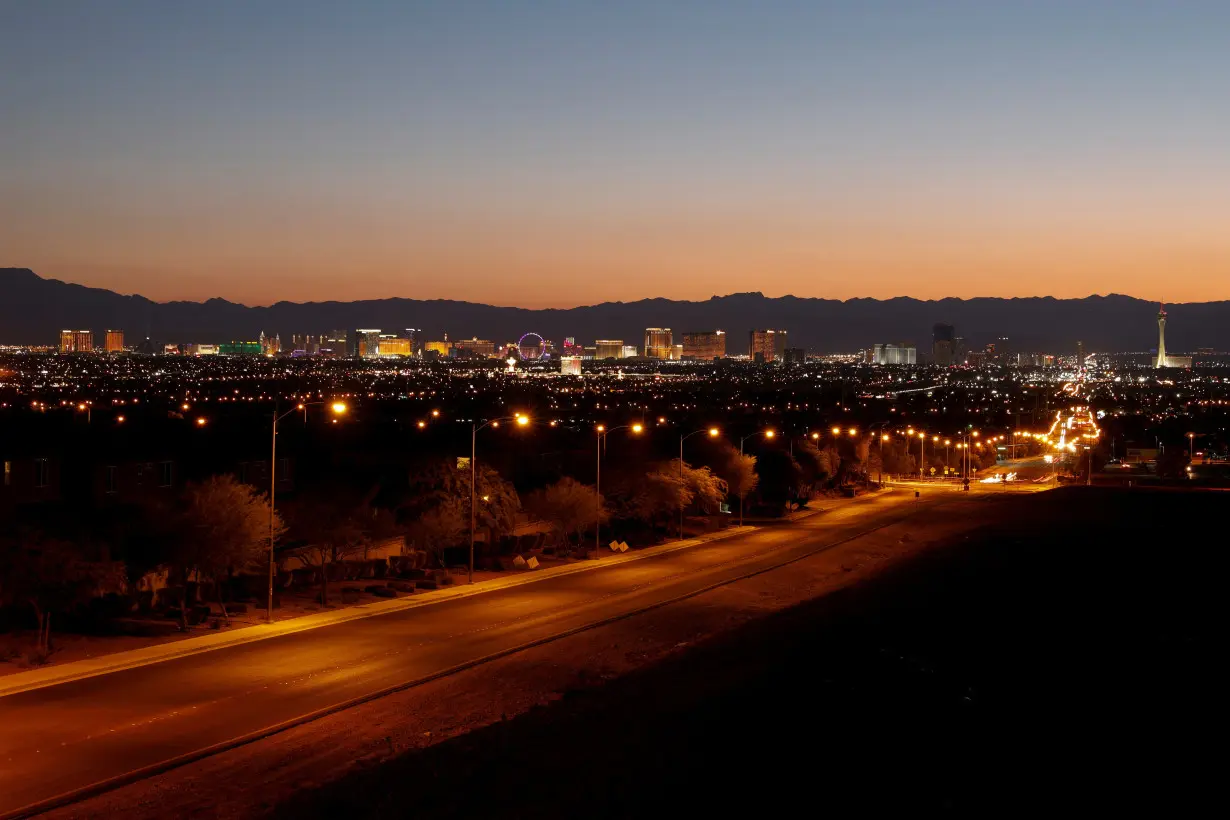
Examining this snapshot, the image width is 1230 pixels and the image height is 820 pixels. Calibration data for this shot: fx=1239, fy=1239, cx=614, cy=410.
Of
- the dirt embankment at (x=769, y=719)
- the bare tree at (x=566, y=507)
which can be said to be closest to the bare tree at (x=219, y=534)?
the dirt embankment at (x=769, y=719)

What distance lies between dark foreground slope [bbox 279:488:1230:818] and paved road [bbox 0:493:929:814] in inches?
153

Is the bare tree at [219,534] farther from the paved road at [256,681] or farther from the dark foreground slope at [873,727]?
the dark foreground slope at [873,727]

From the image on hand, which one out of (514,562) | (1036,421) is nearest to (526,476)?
(514,562)

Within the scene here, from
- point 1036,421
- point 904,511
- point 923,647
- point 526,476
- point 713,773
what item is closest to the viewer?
point 713,773

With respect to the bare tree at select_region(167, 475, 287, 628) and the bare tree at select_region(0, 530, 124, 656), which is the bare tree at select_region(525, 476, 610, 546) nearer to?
the bare tree at select_region(167, 475, 287, 628)

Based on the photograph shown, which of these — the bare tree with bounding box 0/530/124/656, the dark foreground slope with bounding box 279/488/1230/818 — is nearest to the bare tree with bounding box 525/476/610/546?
the dark foreground slope with bounding box 279/488/1230/818

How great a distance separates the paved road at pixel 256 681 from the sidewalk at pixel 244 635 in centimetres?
47

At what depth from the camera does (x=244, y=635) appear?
103 ft

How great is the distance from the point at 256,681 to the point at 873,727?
1291 centimetres

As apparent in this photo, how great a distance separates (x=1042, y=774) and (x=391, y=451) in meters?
42.3

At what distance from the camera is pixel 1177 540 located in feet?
194

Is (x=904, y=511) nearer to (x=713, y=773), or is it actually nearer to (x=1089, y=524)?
(x=1089, y=524)

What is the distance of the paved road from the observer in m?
20.9

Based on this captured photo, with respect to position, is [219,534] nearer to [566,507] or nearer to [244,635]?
[244,635]
